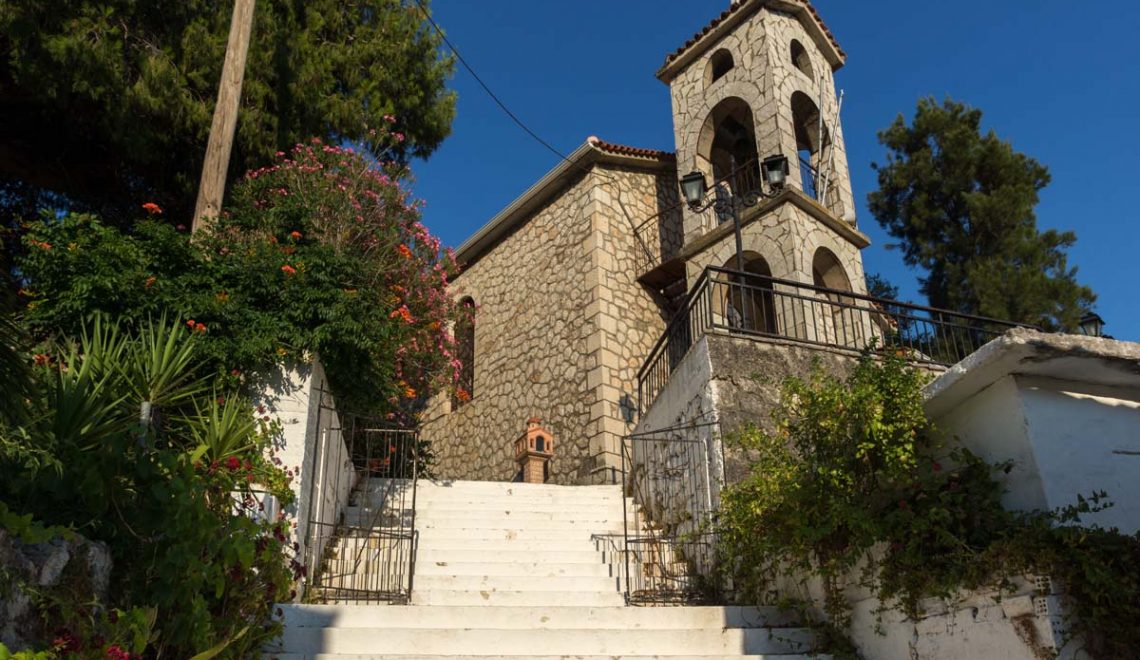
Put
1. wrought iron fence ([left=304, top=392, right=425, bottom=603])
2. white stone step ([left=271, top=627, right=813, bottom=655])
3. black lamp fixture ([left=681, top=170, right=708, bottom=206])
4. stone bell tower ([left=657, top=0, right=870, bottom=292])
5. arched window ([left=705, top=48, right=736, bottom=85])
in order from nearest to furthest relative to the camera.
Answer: white stone step ([left=271, top=627, right=813, bottom=655]), wrought iron fence ([left=304, top=392, right=425, bottom=603]), black lamp fixture ([left=681, top=170, right=708, bottom=206]), stone bell tower ([left=657, top=0, right=870, bottom=292]), arched window ([left=705, top=48, right=736, bottom=85])

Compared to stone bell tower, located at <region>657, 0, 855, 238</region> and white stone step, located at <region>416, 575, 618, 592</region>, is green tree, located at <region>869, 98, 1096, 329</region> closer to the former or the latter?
stone bell tower, located at <region>657, 0, 855, 238</region>

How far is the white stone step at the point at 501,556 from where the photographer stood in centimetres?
691

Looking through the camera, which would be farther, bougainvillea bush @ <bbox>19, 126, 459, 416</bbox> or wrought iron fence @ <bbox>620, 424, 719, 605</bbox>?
wrought iron fence @ <bbox>620, 424, 719, 605</bbox>

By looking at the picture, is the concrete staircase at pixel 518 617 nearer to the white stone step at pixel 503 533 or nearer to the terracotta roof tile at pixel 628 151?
the white stone step at pixel 503 533

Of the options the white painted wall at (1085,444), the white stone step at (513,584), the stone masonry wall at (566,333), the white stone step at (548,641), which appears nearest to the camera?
the white painted wall at (1085,444)

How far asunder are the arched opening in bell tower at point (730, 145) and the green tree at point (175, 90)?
4.88 metres

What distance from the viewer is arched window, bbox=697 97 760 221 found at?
45.4 ft

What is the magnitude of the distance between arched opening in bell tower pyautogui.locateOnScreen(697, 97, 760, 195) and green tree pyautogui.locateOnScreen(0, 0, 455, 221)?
4.88 m

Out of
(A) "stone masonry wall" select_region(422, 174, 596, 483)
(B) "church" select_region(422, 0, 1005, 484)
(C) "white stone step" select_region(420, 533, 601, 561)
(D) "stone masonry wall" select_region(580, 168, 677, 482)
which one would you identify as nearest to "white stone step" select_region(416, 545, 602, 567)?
(C) "white stone step" select_region(420, 533, 601, 561)

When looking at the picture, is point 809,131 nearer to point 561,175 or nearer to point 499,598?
point 561,175

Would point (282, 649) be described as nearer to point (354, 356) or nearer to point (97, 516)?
point (97, 516)

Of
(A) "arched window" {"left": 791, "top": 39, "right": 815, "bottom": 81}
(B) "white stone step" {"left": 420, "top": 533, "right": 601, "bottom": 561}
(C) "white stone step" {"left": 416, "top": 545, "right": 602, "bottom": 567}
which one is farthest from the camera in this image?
(A) "arched window" {"left": 791, "top": 39, "right": 815, "bottom": 81}

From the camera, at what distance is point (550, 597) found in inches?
242

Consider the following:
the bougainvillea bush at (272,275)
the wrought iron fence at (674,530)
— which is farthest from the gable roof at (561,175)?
the wrought iron fence at (674,530)
